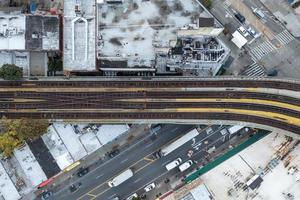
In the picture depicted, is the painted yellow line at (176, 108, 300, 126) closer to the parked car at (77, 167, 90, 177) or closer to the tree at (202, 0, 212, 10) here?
the tree at (202, 0, 212, 10)

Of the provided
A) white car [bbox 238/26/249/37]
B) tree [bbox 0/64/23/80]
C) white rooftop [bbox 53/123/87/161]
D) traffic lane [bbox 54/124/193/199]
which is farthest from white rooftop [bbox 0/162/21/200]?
white car [bbox 238/26/249/37]

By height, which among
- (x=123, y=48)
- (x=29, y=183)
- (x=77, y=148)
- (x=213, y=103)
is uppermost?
(x=123, y=48)

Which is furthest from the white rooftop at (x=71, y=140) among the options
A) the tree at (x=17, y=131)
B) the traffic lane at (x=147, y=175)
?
the traffic lane at (x=147, y=175)

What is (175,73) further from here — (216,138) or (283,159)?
(283,159)

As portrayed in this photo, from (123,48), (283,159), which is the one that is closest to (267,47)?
(283,159)

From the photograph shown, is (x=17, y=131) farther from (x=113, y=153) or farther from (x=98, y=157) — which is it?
(x=113, y=153)

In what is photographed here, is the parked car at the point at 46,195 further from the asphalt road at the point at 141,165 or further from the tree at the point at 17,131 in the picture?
the tree at the point at 17,131
